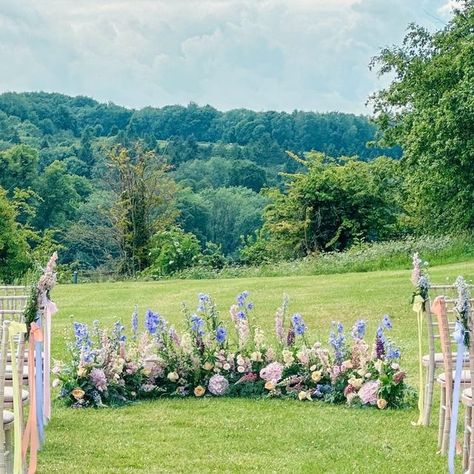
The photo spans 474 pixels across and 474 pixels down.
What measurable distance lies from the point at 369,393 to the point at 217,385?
151 centimetres

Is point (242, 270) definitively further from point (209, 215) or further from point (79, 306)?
point (209, 215)

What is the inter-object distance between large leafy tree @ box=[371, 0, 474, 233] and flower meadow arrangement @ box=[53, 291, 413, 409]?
754 inches

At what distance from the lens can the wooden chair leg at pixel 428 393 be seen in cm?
720

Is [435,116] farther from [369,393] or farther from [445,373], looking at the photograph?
[445,373]

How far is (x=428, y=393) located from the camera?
7277 millimetres

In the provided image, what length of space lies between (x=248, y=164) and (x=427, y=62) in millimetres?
49983

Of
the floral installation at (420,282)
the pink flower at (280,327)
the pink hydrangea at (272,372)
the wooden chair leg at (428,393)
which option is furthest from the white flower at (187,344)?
the floral installation at (420,282)

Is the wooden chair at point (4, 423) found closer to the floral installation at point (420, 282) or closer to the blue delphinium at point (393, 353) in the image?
the floral installation at point (420, 282)

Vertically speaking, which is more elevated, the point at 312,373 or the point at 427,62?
the point at 427,62

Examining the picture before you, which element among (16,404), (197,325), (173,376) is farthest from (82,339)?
(16,404)

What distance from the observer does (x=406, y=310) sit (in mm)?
15453

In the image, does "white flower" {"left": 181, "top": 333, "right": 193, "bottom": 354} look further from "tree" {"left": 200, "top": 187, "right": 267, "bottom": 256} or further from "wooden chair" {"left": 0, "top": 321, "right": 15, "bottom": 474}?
"tree" {"left": 200, "top": 187, "right": 267, "bottom": 256}

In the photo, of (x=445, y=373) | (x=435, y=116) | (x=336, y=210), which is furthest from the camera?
(x=336, y=210)


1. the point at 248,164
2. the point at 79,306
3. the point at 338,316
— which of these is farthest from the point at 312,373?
the point at 248,164
